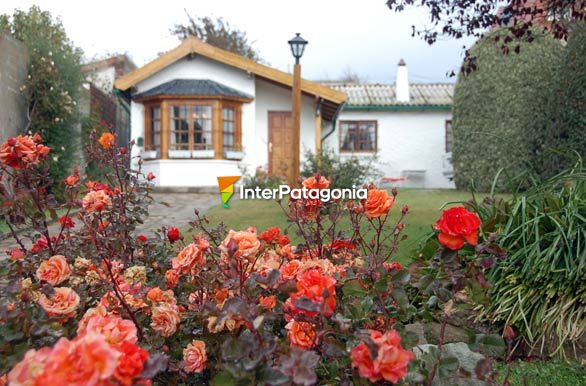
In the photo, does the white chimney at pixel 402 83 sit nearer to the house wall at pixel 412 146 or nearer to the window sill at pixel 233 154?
the house wall at pixel 412 146

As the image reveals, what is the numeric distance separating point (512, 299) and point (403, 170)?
1815 cm

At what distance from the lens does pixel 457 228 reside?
1.71m

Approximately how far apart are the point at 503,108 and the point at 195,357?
13369 mm

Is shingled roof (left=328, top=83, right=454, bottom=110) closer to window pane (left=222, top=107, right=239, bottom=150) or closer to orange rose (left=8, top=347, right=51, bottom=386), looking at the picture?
window pane (left=222, top=107, right=239, bottom=150)

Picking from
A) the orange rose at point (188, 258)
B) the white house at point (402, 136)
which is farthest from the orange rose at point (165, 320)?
the white house at point (402, 136)

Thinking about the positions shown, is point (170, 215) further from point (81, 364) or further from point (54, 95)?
point (81, 364)

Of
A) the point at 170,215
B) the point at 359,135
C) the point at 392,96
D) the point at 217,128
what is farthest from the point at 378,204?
the point at 392,96

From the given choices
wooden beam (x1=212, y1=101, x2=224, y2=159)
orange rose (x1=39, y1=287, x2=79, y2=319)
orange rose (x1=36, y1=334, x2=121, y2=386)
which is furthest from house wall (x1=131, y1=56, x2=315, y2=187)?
orange rose (x1=36, y1=334, x2=121, y2=386)

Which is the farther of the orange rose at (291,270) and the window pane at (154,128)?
the window pane at (154,128)

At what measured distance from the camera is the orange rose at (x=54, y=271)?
6.44 ft

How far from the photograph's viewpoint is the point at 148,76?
15094 mm

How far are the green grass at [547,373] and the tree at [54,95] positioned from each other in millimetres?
9079

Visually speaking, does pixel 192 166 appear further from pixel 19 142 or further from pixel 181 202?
pixel 19 142

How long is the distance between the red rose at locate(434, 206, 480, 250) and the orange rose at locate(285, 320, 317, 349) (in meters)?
0.47
